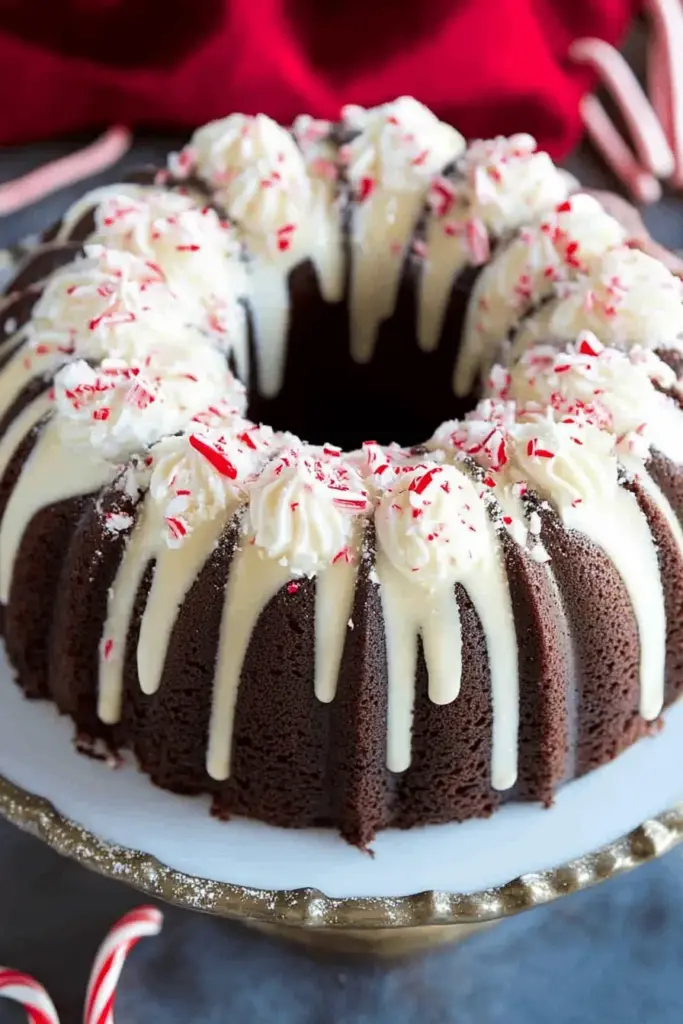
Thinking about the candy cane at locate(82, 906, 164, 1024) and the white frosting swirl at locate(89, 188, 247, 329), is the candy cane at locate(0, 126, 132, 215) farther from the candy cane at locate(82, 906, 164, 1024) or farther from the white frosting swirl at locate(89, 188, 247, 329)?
the candy cane at locate(82, 906, 164, 1024)

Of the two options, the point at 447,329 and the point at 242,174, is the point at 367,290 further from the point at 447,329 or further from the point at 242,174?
the point at 242,174

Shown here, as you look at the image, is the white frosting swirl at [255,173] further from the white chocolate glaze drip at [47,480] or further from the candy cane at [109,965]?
the candy cane at [109,965]

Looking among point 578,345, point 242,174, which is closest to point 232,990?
point 578,345

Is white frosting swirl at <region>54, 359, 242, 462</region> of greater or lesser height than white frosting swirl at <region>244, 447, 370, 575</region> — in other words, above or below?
above

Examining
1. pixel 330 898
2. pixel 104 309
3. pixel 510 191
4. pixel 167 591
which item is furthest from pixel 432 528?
pixel 510 191

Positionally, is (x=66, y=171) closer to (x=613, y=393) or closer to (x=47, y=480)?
(x=47, y=480)

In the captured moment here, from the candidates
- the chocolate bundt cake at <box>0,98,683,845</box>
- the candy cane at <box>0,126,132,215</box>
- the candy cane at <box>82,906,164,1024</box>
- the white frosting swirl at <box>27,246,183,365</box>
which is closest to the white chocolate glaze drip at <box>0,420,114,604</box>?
the chocolate bundt cake at <box>0,98,683,845</box>
